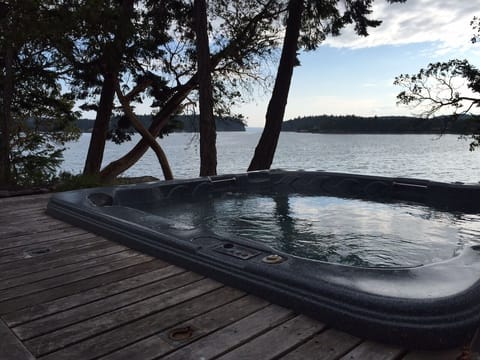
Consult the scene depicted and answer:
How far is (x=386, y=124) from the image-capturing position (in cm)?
2620

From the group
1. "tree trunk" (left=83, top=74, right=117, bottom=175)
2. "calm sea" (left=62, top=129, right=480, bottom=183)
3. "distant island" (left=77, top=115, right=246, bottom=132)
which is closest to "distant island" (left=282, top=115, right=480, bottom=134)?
"calm sea" (left=62, top=129, right=480, bottom=183)

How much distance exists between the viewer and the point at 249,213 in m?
4.05

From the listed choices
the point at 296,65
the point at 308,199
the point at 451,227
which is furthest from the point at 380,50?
the point at 451,227

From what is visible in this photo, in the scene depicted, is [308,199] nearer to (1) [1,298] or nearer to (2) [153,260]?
(2) [153,260]

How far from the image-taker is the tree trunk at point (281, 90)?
6547 millimetres

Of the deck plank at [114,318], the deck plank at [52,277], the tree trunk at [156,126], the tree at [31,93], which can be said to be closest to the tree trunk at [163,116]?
the tree trunk at [156,126]

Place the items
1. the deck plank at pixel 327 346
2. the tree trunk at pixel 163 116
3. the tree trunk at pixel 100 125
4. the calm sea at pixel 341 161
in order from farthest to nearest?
the calm sea at pixel 341 161
the tree trunk at pixel 163 116
the tree trunk at pixel 100 125
the deck plank at pixel 327 346

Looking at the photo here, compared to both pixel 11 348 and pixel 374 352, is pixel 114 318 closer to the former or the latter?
pixel 11 348

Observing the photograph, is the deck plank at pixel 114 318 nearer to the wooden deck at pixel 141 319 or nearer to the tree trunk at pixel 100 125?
the wooden deck at pixel 141 319

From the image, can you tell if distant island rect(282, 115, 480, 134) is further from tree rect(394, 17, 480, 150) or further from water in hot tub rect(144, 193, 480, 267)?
water in hot tub rect(144, 193, 480, 267)

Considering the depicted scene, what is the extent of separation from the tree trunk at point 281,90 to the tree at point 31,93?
11.3 ft

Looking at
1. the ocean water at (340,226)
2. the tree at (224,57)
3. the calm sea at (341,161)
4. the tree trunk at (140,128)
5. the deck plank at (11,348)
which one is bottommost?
the calm sea at (341,161)

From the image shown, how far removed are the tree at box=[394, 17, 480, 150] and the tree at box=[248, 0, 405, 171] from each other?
275 cm

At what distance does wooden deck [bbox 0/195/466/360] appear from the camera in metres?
1.16
